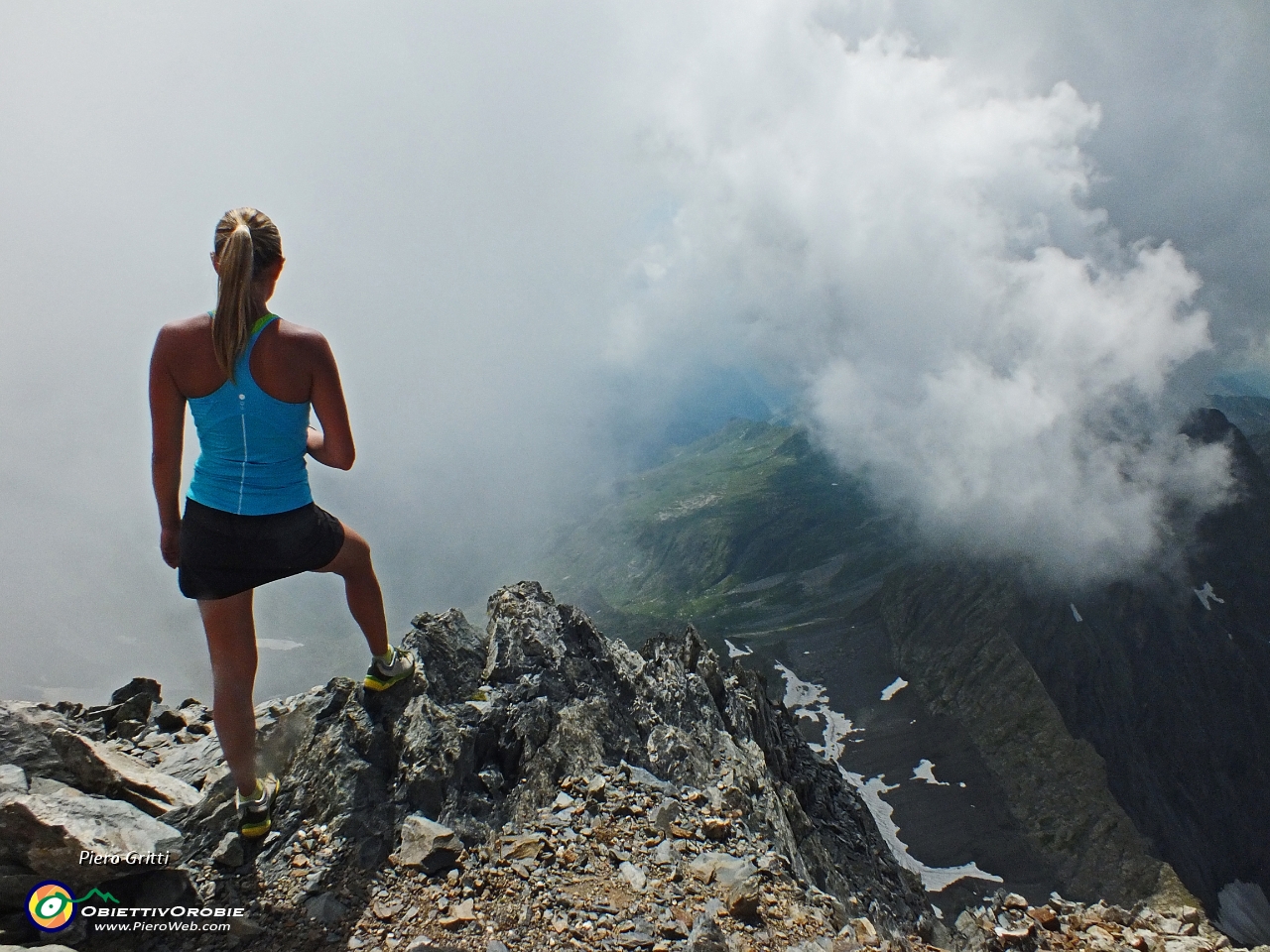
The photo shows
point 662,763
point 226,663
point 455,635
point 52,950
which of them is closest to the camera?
point 52,950

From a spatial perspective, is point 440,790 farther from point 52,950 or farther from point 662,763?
point 662,763

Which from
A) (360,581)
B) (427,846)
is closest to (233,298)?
(360,581)

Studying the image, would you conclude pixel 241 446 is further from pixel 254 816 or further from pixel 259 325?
pixel 254 816

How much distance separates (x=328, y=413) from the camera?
6.18 m

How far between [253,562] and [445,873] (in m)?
4.43

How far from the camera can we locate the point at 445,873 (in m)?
8.07

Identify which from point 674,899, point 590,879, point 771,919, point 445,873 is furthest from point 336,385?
point 771,919

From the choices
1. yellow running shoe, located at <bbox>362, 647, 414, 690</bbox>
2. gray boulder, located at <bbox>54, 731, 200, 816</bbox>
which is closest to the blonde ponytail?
yellow running shoe, located at <bbox>362, 647, 414, 690</bbox>

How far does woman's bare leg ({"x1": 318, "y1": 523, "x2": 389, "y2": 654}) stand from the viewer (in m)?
7.46

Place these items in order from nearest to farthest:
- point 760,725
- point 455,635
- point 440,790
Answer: point 440,790, point 455,635, point 760,725

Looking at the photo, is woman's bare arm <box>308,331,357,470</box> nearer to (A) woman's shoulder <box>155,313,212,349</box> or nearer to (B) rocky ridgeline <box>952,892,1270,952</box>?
(A) woman's shoulder <box>155,313,212,349</box>

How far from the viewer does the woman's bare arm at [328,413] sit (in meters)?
5.89

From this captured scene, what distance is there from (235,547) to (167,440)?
3.60 ft

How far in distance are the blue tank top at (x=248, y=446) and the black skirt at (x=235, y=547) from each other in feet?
0.34
